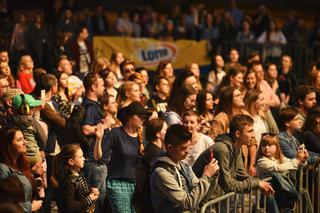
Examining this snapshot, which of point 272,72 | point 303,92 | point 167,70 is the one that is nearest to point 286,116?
point 303,92

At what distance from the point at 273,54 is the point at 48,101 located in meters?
11.8

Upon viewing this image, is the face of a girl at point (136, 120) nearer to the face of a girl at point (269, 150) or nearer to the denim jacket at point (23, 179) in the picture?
the face of a girl at point (269, 150)

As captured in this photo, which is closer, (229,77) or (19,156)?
(19,156)

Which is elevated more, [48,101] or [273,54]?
[48,101]

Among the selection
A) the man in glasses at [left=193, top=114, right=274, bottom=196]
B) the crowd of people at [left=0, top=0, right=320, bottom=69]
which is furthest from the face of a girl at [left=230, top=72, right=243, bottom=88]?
the crowd of people at [left=0, top=0, right=320, bottom=69]

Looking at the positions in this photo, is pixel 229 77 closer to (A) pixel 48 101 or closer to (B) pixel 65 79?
→ (B) pixel 65 79

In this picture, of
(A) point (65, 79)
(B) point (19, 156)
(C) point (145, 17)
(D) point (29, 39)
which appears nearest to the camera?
(B) point (19, 156)

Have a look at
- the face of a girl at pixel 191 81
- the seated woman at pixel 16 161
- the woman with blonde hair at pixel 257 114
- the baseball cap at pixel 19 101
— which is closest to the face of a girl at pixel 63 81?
the face of a girl at pixel 191 81

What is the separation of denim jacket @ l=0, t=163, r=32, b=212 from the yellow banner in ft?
44.2

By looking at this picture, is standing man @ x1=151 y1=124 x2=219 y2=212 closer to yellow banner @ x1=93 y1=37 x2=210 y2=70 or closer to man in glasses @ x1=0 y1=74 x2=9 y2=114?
man in glasses @ x1=0 y1=74 x2=9 y2=114

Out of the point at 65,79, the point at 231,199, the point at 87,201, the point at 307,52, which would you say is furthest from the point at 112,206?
the point at 307,52

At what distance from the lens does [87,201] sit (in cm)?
1079

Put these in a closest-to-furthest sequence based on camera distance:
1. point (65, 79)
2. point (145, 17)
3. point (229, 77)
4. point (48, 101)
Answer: point (48, 101) < point (65, 79) < point (229, 77) < point (145, 17)

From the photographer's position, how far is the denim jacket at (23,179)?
387 inches
